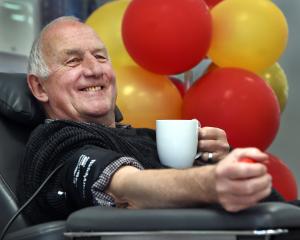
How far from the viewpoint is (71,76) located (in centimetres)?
170

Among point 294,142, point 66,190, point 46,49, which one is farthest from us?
point 294,142

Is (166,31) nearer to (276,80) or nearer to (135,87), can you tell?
(135,87)

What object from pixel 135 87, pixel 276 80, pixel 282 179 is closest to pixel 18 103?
pixel 135 87

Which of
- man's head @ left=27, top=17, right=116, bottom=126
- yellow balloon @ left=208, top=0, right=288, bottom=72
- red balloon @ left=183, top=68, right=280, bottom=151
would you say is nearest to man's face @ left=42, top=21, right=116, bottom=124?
man's head @ left=27, top=17, right=116, bottom=126

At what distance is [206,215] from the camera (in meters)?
0.96

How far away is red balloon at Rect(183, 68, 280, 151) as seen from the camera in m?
2.11

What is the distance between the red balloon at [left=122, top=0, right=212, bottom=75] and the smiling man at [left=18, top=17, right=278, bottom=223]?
0.33 meters

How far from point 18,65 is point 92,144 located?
1195 mm

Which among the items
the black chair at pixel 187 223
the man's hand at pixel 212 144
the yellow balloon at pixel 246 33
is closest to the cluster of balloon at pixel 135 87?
the yellow balloon at pixel 246 33

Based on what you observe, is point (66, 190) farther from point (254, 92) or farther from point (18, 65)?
point (18, 65)

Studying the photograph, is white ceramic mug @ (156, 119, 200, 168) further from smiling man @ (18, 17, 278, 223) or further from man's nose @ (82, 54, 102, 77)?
man's nose @ (82, 54, 102, 77)

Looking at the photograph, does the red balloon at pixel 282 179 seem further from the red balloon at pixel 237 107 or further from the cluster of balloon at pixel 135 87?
the cluster of balloon at pixel 135 87

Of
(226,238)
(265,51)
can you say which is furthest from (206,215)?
(265,51)

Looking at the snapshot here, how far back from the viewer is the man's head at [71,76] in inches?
66.8
